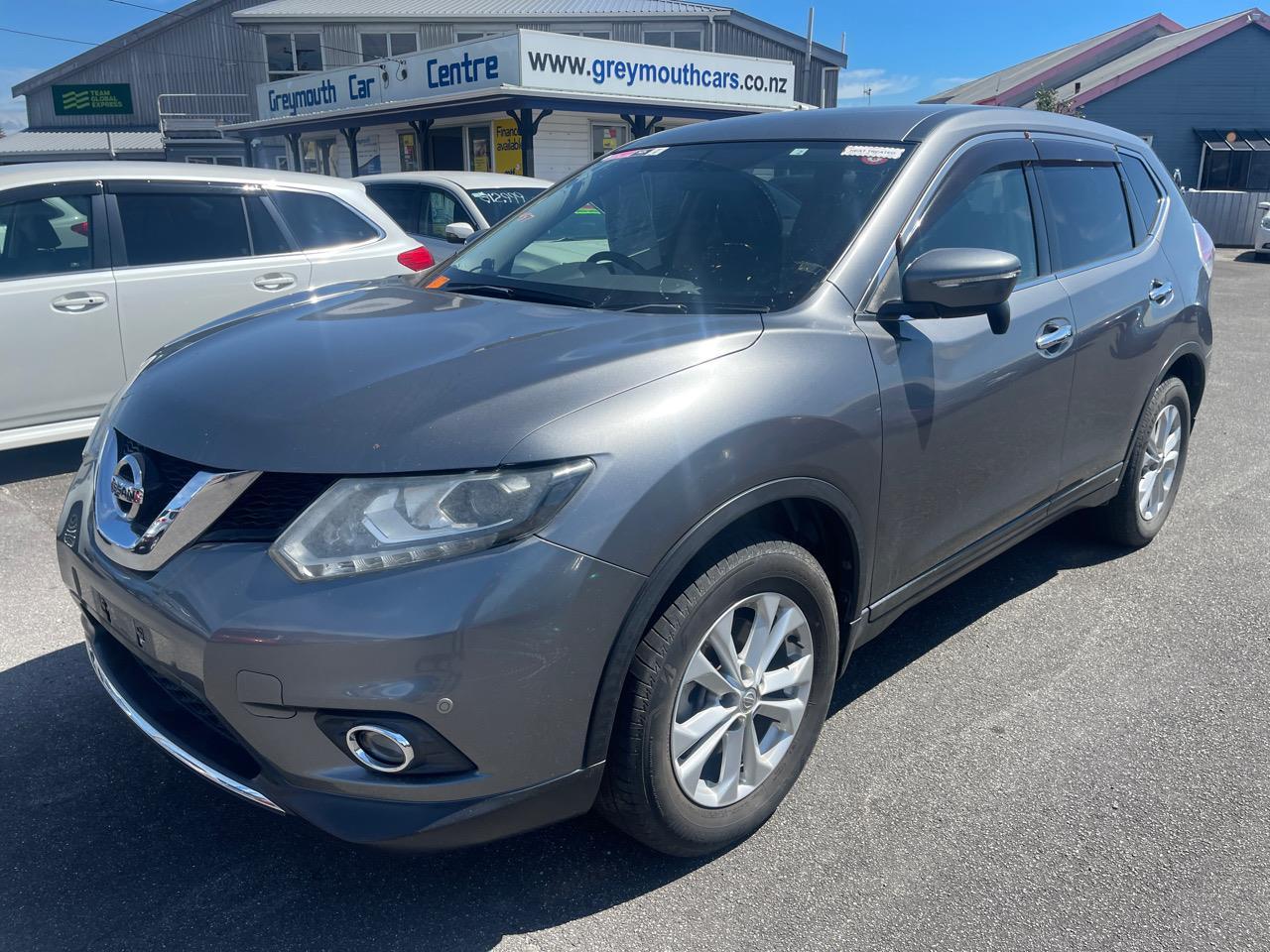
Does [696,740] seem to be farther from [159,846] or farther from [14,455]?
[14,455]

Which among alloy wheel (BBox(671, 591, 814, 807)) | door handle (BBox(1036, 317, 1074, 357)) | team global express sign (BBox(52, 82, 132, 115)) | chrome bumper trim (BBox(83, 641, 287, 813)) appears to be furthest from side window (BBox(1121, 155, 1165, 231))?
team global express sign (BBox(52, 82, 132, 115))

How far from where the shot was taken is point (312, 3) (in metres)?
31.8

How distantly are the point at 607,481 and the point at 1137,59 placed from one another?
36944mm

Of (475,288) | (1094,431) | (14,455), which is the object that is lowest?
(14,455)

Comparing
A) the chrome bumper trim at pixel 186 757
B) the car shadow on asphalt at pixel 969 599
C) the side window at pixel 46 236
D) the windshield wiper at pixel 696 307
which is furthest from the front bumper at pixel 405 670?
the side window at pixel 46 236

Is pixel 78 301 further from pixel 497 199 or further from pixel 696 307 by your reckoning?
pixel 497 199

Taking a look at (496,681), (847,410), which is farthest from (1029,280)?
(496,681)

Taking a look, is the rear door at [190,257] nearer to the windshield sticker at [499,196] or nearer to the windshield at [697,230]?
the windshield at [697,230]

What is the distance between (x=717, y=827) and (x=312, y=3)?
1371 inches

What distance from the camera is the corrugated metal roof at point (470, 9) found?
30.5 m

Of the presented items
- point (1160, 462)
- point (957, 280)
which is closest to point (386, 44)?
point (1160, 462)

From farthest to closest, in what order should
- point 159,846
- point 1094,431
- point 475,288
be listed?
1. point 1094,431
2. point 475,288
3. point 159,846

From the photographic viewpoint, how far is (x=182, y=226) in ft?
18.7

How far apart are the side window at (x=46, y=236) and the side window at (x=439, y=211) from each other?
3552mm
